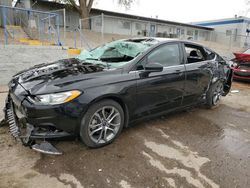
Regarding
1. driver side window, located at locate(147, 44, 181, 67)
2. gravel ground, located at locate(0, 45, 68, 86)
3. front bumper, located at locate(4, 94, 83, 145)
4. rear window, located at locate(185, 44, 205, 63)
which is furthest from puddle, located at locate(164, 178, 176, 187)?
gravel ground, located at locate(0, 45, 68, 86)

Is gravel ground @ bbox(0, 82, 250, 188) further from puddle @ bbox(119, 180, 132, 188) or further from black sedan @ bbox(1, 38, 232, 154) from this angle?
black sedan @ bbox(1, 38, 232, 154)

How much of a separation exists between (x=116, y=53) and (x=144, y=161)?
2045mm

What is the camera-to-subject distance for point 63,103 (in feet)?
7.57

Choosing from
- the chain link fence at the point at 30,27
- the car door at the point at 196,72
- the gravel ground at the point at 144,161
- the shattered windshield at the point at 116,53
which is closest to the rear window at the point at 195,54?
the car door at the point at 196,72

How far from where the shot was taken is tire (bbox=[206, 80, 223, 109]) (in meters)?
4.43

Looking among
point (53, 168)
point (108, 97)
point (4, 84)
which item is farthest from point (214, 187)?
point (4, 84)

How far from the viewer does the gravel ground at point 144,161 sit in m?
2.17

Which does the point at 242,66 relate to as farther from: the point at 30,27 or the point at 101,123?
the point at 30,27

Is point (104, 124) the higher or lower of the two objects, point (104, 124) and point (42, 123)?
the lower

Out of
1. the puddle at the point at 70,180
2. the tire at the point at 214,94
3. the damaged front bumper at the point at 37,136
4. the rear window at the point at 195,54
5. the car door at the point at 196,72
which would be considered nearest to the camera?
the puddle at the point at 70,180

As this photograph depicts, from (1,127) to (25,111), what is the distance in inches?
49.0

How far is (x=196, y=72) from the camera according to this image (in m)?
3.86

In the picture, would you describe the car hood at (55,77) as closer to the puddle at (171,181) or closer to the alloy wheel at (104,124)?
the alloy wheel at (104,124)

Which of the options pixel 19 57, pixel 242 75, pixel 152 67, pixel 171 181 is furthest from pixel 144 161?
pixel 242 75
